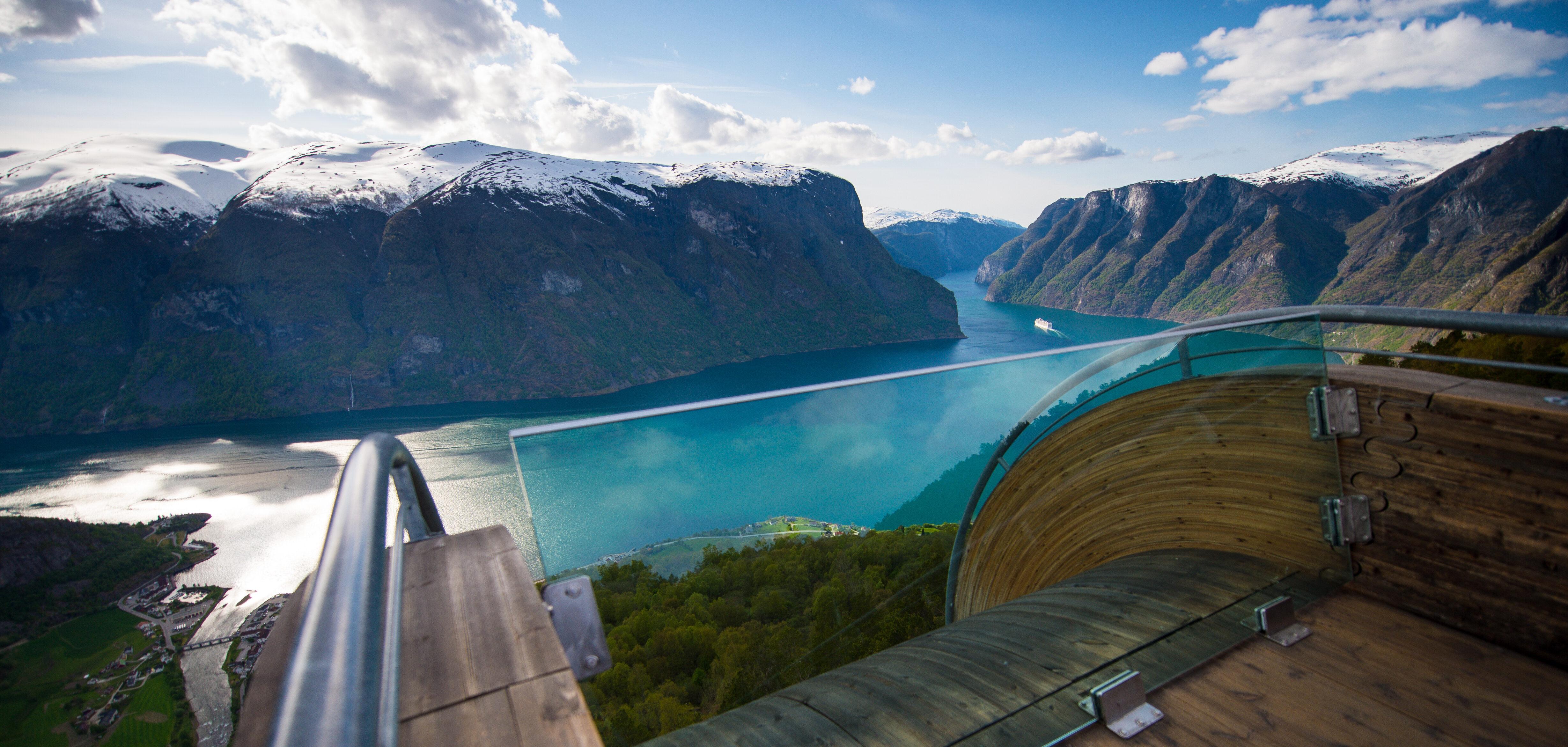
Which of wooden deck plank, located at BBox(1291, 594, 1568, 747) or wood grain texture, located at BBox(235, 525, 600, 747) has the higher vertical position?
wood grain texture, located at BBox(235, 525, 600, 747)

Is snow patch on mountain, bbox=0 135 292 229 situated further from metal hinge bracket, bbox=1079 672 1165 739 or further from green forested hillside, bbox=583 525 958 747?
metal hinge bracket, bbox=1079 672 1165 739

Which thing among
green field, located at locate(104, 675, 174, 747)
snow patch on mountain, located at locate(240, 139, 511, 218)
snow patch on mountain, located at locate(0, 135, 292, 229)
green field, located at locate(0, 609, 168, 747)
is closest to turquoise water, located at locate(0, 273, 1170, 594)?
green field, located at locate(0, 609, 168, 747)

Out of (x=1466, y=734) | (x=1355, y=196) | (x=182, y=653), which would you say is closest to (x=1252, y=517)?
(x=1466, y=734)

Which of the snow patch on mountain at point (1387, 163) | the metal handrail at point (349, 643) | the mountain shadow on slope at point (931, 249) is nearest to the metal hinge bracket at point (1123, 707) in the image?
the metal handrail at point (349, 643)

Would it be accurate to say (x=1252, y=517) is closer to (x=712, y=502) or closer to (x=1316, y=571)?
(x=1316, y=571)

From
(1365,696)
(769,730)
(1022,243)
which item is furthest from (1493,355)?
(1022,243)

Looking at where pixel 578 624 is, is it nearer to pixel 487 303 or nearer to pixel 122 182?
pixel 487 303
